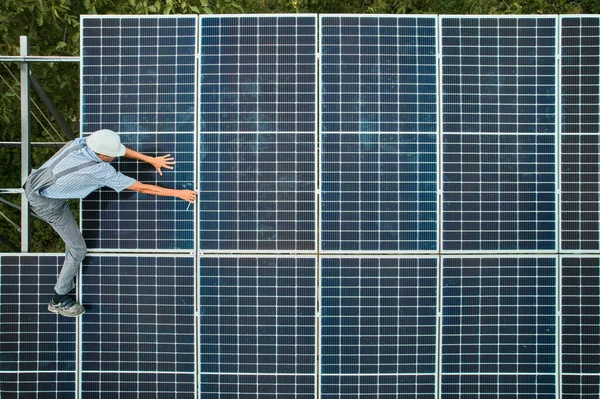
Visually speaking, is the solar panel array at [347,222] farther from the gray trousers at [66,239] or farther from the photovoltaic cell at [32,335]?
the gray trousers at [66,239]

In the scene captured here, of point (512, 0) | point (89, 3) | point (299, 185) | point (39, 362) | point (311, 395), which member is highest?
point (512, 0)

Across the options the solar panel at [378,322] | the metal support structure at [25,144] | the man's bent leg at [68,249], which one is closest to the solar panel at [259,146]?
the solar panel at [378,322]

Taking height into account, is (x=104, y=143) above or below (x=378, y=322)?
above

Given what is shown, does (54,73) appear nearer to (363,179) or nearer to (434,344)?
(363,179)

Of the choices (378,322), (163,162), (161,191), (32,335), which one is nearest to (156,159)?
(163,162)

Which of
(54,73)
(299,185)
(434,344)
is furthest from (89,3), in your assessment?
(434,344)

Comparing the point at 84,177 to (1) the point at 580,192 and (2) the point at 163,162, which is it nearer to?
(2) the point at 163,162

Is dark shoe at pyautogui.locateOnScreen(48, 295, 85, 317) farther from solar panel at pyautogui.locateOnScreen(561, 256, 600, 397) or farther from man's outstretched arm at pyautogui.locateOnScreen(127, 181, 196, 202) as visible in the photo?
solar panel at pyautogui.locateOnScreen(561, 256, 600, 397)
